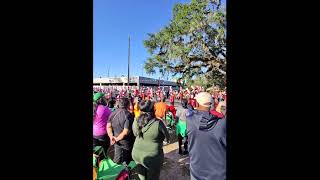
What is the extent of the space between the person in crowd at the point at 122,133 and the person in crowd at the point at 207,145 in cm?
194

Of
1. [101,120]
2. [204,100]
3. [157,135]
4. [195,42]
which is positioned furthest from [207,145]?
[195,42]

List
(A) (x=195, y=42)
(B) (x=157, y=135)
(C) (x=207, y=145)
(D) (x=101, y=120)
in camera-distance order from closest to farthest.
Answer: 1. (C) (x=207, y=145)
2. (B) (x=157, y=135)
3. (D) (x=101, y=120)
4. (A) (x=195, y=42)

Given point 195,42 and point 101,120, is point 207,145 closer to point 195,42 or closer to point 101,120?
point 101,120

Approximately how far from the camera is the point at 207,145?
2.84 m

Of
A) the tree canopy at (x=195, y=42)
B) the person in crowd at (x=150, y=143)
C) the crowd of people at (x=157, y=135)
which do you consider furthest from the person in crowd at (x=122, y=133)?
the tree canopy at (x=195, y=42)

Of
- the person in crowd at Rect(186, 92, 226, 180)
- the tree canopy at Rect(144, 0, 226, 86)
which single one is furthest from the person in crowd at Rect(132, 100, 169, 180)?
the tree canopy at Rect(144, 0, 226, 86)

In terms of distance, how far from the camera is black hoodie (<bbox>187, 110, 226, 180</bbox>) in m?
2.77

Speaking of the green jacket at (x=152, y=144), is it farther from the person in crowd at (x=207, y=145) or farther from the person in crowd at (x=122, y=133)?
the person in crowd at (x=207, y=145)

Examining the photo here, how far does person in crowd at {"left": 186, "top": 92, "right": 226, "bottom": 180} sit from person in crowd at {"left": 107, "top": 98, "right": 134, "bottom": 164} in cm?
194

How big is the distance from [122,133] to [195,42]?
19003 mm

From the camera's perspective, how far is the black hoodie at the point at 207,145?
277cm

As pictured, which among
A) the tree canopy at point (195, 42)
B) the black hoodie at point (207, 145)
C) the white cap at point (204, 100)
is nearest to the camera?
the black hoodie at point (207, 145)
